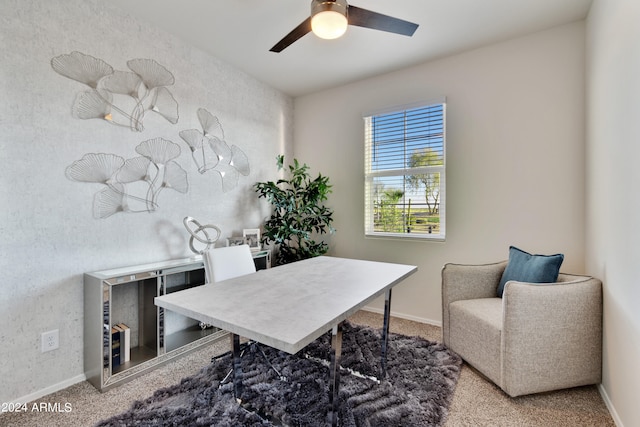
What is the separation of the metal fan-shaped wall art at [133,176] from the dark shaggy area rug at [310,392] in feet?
4.51

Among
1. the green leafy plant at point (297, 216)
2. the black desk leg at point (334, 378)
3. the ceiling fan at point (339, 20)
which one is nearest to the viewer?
the black desk leg at point (334, 378)

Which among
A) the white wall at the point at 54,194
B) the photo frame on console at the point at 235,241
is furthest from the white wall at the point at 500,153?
the white wall at the point at 54,194

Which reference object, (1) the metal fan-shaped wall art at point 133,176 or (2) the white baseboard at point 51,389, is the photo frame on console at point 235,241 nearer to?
(1) the metal fan-shaped wall art at point 133,176

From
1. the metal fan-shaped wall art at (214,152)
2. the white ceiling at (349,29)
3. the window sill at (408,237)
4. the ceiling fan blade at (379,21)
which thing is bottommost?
the window sill at (408,237)

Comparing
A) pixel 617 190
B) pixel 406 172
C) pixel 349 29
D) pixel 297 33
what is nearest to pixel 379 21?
pixel 297 33

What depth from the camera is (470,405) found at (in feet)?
5.81

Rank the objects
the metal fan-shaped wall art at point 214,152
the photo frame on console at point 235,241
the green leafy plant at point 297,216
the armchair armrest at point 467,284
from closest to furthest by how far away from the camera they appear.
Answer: the armchair armrest at point 467,284 → the metal fan-shaped wall art at point 214,152 → the photo frame on console at point 235,241 → the green leafy plant at point 297,216

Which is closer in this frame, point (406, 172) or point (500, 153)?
point (500, 153)

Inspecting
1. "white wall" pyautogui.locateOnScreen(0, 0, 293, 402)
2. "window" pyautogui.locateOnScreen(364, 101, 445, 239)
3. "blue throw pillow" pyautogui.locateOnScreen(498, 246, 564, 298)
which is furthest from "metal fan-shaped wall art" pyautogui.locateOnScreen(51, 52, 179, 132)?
"blue throw pillow" pyautogui.locateOnScreen(498, 246, 564, 298)

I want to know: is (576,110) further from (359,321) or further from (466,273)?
(359,321)

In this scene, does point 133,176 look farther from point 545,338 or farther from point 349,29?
point 545,338

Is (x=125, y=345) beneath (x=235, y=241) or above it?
beneath

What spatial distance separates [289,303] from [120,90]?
6.98ft

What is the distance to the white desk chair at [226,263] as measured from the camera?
1.92m
